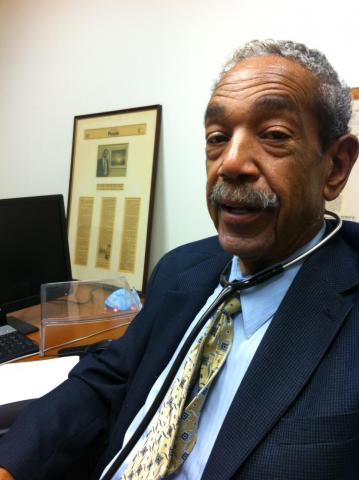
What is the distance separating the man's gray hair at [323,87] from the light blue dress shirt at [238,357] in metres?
0.23

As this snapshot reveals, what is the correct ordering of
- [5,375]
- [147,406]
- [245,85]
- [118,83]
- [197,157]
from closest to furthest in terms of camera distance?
[245,85], [147,406], [5,375], [197,157], [118,83]

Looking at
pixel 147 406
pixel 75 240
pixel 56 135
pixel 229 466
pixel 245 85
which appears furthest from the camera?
pixel 56 135

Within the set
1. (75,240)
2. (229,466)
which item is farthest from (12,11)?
(229,466)

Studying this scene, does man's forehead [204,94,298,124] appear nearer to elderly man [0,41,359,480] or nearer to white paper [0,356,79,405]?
elderly man [0,41,359,480]

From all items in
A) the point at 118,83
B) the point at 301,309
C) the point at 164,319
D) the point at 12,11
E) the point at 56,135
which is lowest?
the point at 164,319

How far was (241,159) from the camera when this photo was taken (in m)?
0.73

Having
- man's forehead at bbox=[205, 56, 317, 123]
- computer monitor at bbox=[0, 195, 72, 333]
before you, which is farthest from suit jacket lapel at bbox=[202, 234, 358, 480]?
computer monitor at bbox=[0, 195, 72, 333]

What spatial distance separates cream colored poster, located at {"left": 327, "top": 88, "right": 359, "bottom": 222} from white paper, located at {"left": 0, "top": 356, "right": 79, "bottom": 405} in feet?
3.26

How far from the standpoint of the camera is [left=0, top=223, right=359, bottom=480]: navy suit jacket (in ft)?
1.97

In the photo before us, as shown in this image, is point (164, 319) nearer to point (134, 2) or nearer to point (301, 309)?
point (301, 309)

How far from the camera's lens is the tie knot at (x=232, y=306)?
0.81 m

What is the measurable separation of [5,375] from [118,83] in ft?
4.41

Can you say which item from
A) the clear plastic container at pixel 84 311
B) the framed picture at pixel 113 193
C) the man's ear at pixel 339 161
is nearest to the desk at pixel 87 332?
the clear plastic container at pixel 84 311

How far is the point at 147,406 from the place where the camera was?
865 mm
